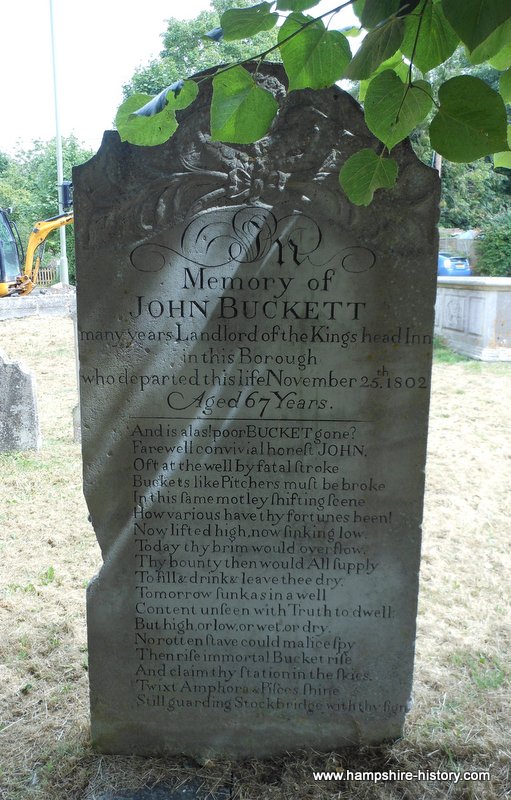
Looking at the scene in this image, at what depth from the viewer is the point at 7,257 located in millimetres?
19344

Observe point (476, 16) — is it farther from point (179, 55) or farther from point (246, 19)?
point (179, 55)

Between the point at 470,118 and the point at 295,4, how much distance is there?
0.38 m

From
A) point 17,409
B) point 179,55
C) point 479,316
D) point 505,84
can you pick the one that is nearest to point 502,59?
point 505,84

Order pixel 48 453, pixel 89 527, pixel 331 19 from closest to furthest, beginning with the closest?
1. pixel 331 19
2. pixel 89 527
3. pixel 48 453

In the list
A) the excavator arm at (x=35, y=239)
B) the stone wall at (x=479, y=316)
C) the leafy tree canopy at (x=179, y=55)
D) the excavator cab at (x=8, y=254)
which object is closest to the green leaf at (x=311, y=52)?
the stone wall at (x=479, y=316)

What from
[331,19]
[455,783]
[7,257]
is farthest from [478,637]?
[7,257]

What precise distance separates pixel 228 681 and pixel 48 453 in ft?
13.6

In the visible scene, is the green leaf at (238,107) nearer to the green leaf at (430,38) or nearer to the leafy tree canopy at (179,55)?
the green leaf at (430,38)

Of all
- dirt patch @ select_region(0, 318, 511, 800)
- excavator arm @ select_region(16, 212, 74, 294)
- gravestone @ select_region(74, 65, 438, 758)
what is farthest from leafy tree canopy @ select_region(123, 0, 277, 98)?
gravestone @ select_region(74, 65, 438, 758)

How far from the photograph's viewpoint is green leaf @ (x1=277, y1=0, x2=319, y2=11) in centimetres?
116

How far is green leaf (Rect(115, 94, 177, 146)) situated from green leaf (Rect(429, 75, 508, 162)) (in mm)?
486

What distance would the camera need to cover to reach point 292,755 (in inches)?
101

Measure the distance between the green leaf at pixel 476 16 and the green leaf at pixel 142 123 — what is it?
0.52 metres

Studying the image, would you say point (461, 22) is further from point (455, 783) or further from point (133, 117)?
point (455, 783)
